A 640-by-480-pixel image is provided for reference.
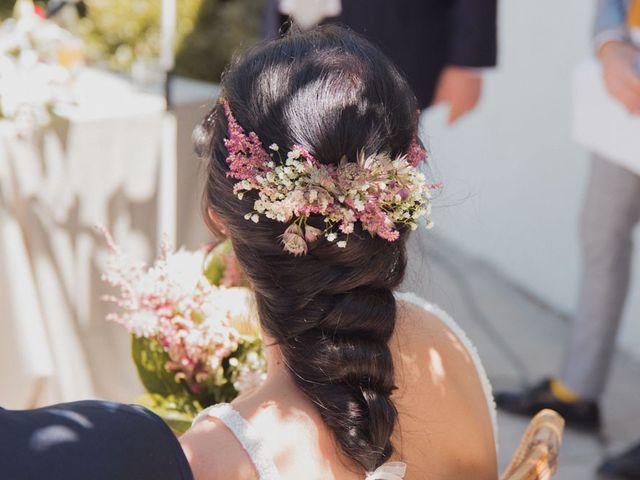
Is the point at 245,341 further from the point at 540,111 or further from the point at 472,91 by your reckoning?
the point at 540,111

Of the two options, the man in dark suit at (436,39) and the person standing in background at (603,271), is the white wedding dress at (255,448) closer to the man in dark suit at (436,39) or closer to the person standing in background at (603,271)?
the person standing in background at (603,271)

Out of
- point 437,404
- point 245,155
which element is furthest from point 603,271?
point 245,155

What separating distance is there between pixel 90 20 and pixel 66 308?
378 cm

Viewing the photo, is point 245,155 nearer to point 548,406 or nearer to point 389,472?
point 389,472

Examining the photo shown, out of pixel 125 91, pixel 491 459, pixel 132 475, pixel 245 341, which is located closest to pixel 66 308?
pixel 125 91

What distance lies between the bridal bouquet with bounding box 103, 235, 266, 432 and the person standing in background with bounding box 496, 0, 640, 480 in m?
1.66

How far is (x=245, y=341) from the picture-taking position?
1624mm

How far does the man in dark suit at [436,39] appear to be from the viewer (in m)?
3.07

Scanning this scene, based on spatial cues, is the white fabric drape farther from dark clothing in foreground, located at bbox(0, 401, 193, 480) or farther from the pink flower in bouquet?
dark clothing in foreground, located at bbox(0, 401, 193, 480)

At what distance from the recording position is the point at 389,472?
1.36 metres

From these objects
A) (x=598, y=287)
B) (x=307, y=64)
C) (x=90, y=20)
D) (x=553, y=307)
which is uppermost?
(x=307, y=64)

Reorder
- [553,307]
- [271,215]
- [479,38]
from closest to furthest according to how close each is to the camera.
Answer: [271,215]
[479,38]
[553,307]

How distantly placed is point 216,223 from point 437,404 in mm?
458

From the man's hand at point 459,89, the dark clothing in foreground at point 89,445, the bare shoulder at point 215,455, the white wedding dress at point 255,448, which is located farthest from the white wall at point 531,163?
the dark clothing in foreground at point 89,445
